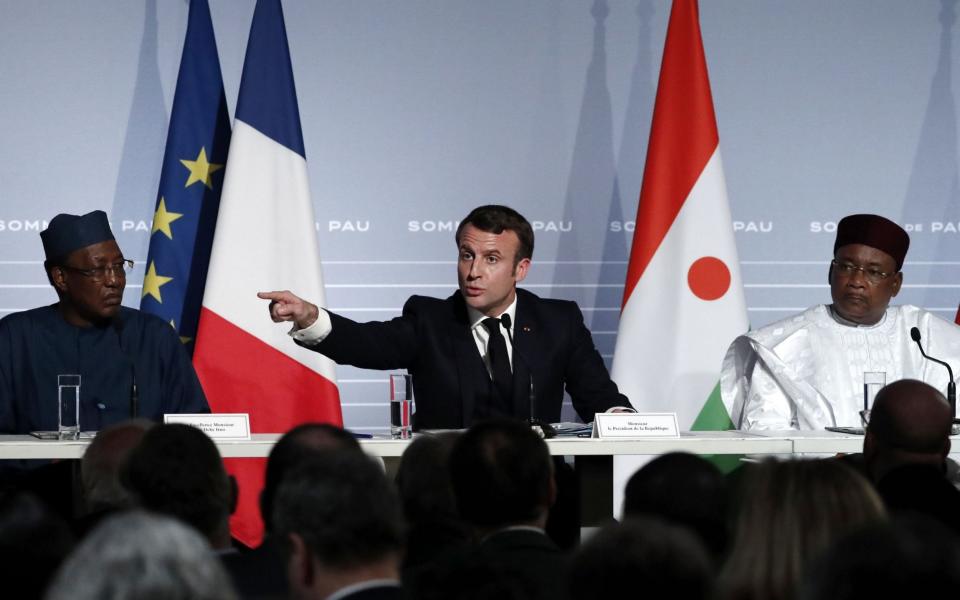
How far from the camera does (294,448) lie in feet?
8.09

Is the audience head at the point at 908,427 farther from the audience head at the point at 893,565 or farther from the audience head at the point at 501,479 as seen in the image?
the audience head at the point at 893,565

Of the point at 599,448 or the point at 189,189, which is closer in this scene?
the point at 599,448

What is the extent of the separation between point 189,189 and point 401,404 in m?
1.99

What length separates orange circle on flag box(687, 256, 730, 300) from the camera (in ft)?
18.5

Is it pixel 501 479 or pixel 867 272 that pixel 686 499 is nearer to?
pixel 501 479

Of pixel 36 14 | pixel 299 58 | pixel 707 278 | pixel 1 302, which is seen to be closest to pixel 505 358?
pixel 707 278

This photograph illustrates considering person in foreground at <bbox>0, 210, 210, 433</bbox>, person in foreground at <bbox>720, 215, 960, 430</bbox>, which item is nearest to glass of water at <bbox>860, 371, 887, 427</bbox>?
person in foreground at <bbox>720, 215, 960, 430</bbox>

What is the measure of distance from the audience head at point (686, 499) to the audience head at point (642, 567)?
0.87 meters

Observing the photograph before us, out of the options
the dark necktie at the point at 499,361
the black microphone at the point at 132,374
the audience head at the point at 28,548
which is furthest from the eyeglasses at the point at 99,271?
the audience head at the point at 28,548

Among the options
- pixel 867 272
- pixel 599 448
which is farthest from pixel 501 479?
pixel 867 272

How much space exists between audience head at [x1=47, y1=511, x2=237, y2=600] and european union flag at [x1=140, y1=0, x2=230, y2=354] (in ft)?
14.4

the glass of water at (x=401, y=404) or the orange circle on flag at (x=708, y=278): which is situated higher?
the orange circle on flag at (x=708, y=278)

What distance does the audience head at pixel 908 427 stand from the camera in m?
3.03

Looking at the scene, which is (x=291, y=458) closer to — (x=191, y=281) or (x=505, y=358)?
(x=505, y=358)
